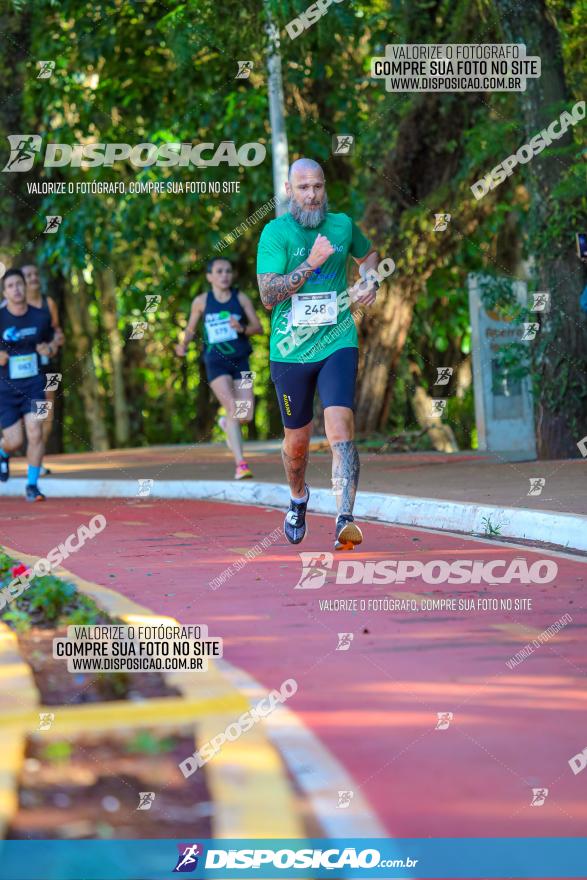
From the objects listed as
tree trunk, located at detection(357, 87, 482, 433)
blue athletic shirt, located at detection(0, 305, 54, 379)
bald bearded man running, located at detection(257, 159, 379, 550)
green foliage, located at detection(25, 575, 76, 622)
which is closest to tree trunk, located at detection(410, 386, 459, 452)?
tree trunk, located at detection(357, 87, 482, 433)

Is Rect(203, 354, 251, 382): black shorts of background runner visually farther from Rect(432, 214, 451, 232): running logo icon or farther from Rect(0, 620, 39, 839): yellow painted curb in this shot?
Rect(0, 620, 39, 839): yellow painted curb

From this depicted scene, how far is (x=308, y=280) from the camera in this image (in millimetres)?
10227

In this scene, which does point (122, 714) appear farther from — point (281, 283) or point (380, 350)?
point (380, 350)

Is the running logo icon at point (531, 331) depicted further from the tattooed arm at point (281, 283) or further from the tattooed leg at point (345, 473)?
the tattooed arm at point (281, 283)

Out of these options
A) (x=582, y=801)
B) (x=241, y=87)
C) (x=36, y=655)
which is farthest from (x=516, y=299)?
(x=582, y=801)

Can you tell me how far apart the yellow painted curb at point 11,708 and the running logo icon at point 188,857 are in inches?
18.0

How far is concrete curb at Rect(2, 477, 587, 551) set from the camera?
35.2ft

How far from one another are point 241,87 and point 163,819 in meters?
21.0

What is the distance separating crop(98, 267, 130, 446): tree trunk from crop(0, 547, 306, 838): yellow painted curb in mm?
30222

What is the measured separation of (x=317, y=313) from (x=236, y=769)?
18.0 ft

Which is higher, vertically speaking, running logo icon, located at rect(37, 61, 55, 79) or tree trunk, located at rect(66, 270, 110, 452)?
running logo icon, located at rect(37, 61, 55, 79)

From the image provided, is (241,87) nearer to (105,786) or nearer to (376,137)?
(376,137)

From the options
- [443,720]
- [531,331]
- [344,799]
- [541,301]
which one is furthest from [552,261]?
[344,799]

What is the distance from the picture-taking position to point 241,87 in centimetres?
2462
